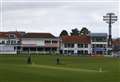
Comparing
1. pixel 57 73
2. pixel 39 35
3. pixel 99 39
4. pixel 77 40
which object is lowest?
pixel 57 73

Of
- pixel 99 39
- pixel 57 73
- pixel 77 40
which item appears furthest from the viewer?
pixel 77 40

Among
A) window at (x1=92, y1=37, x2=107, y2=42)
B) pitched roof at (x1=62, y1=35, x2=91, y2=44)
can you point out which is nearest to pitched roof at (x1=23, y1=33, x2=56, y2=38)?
pitched roof at (x1=62, y1=35, x2=91, y2=44)

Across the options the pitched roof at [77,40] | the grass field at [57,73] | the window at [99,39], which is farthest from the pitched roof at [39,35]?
the grass field at [57,73]

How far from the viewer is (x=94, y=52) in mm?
146000

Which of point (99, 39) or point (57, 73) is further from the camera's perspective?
point (99, 39)

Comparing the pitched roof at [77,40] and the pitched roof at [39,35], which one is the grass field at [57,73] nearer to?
the pitched roof at [39,35]

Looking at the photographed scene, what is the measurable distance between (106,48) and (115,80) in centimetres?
11326

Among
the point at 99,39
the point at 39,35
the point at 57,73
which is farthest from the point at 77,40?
the point at 57,73

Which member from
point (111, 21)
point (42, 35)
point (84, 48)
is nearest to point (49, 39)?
point (42, 35)

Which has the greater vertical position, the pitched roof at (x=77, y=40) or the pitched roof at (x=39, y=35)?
the pitched roof at (x=39, y=35)

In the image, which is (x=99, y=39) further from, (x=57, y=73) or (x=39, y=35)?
(x=57, y=73)

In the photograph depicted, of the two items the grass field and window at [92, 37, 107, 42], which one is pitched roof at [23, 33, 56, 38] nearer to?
window at [92, 37, 107, 42]

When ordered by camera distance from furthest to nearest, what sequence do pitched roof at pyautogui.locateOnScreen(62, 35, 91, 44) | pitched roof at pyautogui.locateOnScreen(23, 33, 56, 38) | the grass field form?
pitched roof at pyautogui.locateOnScreen(62, 35, 91, 44)
pitched roof at pyautogui.locateOnScreen(23, 33, 56, 38)
the grass field

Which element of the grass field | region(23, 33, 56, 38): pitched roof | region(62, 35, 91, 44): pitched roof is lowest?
the grass field
